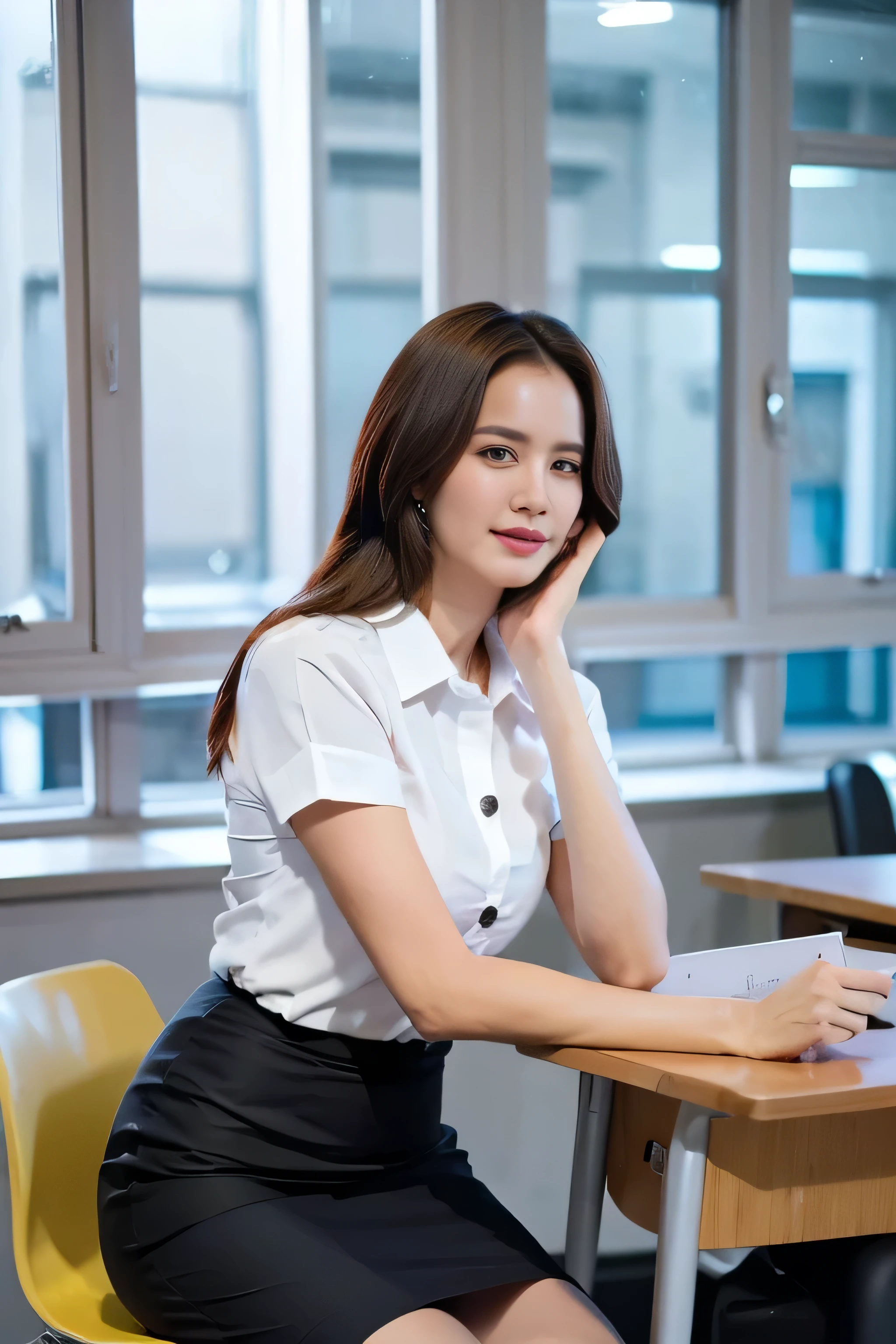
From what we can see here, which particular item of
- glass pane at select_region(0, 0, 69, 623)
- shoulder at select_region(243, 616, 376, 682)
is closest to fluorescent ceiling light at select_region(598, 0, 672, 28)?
glass pane at select_region(0, 0, 69, 623)

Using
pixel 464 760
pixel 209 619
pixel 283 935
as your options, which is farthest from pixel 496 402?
pixel 209 619

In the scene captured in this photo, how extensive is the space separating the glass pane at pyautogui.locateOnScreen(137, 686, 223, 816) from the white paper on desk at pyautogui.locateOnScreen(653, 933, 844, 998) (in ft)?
4.42

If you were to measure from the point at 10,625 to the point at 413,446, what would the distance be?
1.22 m

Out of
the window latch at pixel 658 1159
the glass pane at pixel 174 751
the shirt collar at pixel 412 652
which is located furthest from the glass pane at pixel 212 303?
the window latch at pixel 658 1159

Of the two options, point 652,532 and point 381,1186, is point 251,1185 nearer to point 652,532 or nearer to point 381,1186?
point 381,1186

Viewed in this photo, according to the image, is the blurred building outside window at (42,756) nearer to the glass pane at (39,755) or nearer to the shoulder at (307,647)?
the glass pane at (39,755)

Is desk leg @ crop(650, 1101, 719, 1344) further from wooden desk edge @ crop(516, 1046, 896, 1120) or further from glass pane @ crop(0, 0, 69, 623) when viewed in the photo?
glass pane @ crop(0, 0, 69, 623)

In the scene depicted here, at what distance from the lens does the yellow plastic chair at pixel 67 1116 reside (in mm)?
1290

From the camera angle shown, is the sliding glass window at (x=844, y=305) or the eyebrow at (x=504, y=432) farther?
the sliding glass window at (x=844, y=305)

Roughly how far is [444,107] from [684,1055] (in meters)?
2.00

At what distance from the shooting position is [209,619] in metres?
2.55

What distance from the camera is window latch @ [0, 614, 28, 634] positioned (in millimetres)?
2367

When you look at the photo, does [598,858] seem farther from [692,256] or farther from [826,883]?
[692,256]

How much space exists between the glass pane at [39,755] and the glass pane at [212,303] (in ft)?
0.85
